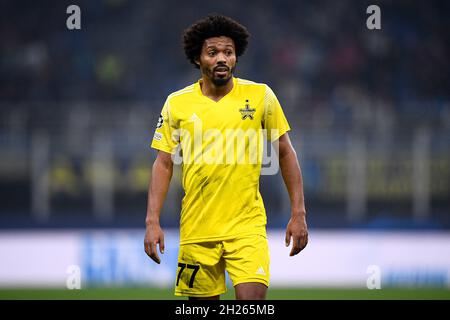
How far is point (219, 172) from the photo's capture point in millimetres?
4695

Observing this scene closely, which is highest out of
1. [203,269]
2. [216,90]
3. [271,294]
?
[216,90]

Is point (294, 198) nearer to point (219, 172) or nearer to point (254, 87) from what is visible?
point (219, 172)

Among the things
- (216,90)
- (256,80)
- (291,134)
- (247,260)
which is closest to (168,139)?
(216,90)

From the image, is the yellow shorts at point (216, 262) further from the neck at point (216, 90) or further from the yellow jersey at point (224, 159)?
the neck at point (216, 90)

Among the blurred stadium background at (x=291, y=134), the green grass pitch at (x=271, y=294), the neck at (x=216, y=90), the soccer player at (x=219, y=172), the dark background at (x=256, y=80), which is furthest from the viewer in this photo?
the dark background at (x=256, y=80)

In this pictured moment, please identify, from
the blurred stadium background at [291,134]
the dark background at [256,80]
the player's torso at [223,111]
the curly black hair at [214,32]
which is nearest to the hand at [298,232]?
the player's torso at [223,111]

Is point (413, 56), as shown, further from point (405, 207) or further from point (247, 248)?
point (247, 248)

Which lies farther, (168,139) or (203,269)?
(168,139)

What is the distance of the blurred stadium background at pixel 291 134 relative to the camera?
980cm

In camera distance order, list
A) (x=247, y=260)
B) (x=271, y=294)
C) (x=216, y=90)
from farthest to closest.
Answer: (x=271, y=294)
(x=216, y=90)
(x=247, y=260)

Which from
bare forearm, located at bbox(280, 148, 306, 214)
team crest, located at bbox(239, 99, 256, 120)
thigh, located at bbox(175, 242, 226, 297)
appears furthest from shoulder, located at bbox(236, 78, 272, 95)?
thigh, located at bbox(175, 242, 226, 297)

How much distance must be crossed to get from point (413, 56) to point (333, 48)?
1.40m

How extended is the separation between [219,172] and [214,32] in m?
0.72

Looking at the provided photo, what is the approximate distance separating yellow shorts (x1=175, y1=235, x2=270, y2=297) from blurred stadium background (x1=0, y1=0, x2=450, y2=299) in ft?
13.7
